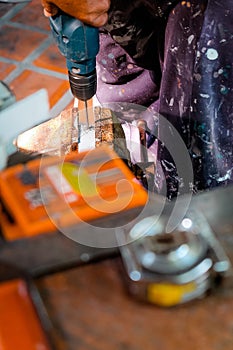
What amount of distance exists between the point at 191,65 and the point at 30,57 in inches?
61.8

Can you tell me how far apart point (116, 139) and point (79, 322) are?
3.10 feet

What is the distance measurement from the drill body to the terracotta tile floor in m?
0.86

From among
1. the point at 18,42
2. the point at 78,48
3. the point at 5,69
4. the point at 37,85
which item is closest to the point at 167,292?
the point at 78,48

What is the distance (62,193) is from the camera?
0.55 meters

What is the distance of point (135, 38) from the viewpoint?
4.05ft

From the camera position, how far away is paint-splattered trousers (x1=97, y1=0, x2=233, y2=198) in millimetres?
1025

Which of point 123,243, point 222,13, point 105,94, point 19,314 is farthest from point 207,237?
point 105,94

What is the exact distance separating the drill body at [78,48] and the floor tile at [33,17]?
57.2 inches

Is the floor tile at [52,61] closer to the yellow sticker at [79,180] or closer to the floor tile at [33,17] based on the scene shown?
the floor tile at [33,17]

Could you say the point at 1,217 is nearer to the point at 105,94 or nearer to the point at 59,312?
the point at 59,312

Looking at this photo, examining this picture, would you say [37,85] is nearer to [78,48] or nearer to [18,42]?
[18,42]

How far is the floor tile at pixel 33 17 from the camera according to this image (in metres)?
2.69

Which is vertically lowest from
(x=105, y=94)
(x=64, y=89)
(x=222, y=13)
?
(x=64, y=89)

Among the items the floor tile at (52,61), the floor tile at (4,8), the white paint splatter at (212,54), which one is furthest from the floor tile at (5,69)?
the white paint splatter at (212,54)
